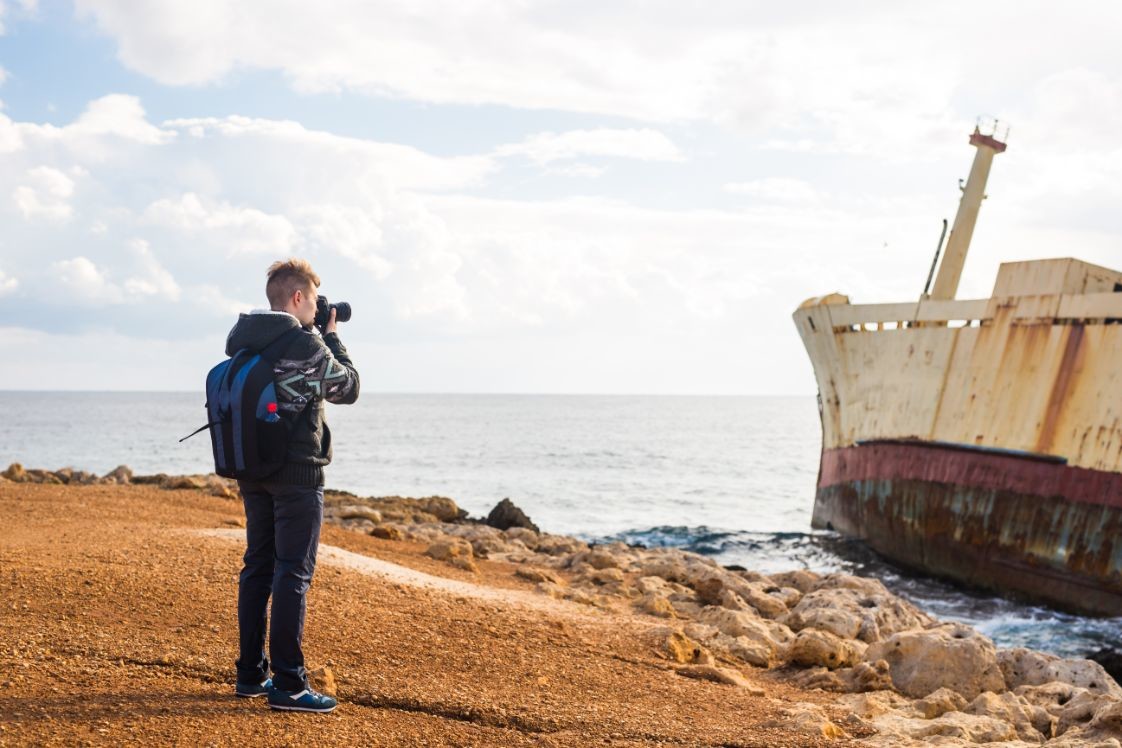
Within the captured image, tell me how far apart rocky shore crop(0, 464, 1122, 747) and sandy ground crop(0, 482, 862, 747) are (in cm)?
12

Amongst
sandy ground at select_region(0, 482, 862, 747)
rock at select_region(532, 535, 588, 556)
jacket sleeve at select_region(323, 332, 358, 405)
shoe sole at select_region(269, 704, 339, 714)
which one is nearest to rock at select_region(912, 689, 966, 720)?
sandy ground at select_region(0, 482, 862, 747)

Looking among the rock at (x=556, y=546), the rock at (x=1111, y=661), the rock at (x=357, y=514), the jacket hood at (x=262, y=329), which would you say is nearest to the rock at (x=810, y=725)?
the jacket hood at (x=262, y=329)

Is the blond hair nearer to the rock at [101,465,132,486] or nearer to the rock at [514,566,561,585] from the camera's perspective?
the rock at [514,566,561,585]

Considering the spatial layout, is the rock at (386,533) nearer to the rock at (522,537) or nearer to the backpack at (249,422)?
the rock at (522,537)

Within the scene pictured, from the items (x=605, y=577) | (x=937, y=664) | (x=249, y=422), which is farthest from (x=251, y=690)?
(x=605, y=577)

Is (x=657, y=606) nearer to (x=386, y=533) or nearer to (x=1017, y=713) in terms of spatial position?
(x=1017, y=713)

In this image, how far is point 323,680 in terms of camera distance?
4.56 meters

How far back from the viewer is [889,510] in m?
16.3

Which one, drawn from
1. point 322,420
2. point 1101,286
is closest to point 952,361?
point 1101,286

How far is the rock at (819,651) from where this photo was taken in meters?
6.81

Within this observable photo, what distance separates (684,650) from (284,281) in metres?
3.78

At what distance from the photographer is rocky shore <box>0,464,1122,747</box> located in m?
5.36

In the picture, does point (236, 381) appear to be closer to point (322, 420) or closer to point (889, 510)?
point (322, 420)

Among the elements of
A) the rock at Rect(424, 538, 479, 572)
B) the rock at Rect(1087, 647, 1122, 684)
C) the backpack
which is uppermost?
the backpack
